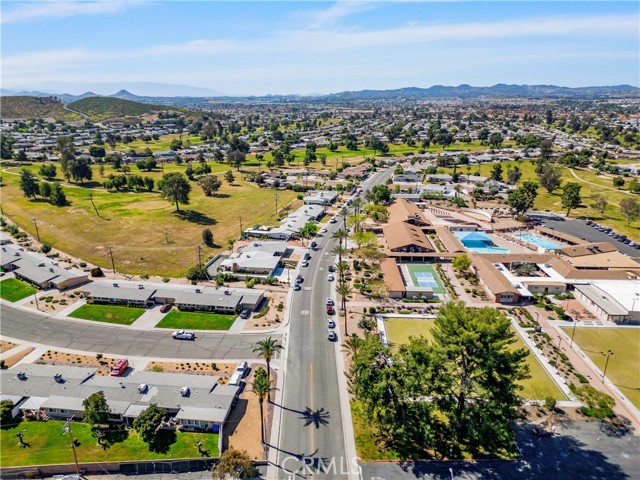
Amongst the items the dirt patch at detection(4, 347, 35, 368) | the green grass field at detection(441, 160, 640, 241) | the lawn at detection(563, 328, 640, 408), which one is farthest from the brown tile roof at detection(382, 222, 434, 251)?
the dirt patch at detection(4, 347, 35, 368)

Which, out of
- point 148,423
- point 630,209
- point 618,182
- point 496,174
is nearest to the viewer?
point 148,423

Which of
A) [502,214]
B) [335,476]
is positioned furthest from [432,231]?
[335,476]

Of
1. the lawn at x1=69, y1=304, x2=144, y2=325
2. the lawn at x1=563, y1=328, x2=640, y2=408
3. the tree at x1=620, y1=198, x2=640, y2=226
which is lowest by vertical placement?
the lawn at x1=563, y1=328, x2=640, y2=408

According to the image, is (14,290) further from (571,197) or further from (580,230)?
(571,197)

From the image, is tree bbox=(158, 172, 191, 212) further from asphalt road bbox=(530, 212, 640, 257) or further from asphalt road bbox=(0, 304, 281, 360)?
asphalt road bbox=(530, 212, 640, 257)

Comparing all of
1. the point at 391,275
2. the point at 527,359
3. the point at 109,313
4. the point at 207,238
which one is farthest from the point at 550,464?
the point at 207,238

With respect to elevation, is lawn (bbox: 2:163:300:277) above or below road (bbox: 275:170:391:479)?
above
